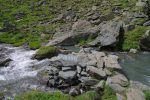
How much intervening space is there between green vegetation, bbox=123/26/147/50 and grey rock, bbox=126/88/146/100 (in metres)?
27.5

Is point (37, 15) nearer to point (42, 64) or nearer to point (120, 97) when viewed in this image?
point (42, 64)

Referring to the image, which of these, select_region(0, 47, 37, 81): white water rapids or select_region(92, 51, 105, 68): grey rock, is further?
select_region(0, 47, 37, 81): white water rapids

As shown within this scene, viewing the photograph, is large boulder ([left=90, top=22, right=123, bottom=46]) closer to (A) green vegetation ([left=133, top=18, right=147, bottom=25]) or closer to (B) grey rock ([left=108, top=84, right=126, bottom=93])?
(A) green vegetation ([left=133, top=18, right=147, bottom=25])

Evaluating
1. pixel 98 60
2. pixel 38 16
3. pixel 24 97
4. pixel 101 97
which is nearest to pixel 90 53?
pixel 98 60

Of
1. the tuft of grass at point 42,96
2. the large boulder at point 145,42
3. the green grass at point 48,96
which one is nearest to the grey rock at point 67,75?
the green grass at point 48,96

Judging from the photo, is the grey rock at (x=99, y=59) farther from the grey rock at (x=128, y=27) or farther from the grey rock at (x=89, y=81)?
the grey rock at (x=128, y=27)

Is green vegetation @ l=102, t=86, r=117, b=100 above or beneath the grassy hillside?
beneath

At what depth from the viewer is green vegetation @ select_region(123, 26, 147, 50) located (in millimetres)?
66125

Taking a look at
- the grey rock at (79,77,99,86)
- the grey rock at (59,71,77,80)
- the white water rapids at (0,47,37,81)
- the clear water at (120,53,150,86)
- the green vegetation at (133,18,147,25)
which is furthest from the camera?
the green vegetation at (133,18,147,25)

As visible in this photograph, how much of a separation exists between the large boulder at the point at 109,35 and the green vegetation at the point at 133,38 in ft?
7.69

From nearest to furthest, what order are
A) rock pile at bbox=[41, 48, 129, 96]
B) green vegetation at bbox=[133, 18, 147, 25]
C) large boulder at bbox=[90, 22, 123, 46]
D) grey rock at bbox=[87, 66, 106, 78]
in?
rock pile at bbox=[41, 48, 129, 96], grey rock at bbox=[87, 66, 106, 78], large boulder at bbox=[90, 22, 123, 46], green vegetation at bbox=[133, 18, 147, 25]

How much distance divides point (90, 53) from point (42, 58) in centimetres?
836

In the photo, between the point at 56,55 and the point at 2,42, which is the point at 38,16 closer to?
the point at 2,42

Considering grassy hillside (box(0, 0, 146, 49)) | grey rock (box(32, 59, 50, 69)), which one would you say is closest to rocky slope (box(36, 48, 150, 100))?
grey rock (box(32, 59, 50, 69))
